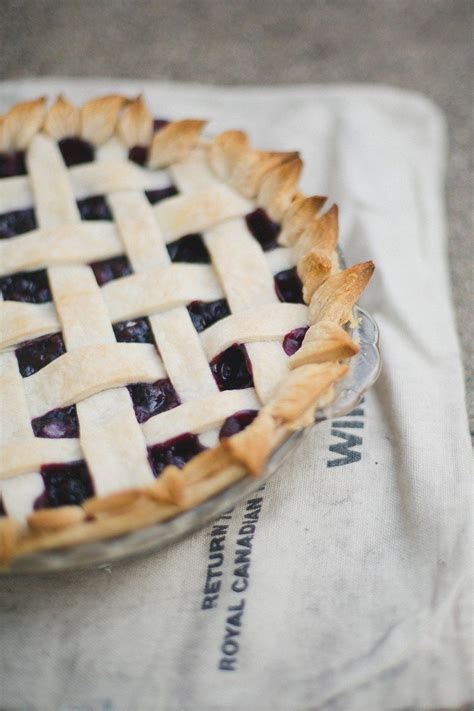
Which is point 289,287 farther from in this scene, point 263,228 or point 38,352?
point 38,352

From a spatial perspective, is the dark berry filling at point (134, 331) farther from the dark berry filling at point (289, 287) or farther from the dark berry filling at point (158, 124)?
the dark berry filling at point (158, 124)

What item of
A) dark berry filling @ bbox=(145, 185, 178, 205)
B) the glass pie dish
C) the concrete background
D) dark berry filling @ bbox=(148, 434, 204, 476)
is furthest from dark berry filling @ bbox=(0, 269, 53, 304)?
the concrete background

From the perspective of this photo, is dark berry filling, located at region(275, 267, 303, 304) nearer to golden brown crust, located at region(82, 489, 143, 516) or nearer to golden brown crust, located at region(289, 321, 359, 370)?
golden brown crust, located at region(289, 321, 359, 370)

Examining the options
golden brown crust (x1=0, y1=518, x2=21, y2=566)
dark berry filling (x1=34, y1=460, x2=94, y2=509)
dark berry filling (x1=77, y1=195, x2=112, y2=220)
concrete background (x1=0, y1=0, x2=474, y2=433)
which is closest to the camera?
golden brown crust (x1=0, y1=518, x2=21, y2=566)

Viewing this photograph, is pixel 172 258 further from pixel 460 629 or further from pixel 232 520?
pixel 460 629

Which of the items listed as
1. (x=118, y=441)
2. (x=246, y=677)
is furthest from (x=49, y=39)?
(x=246, y=677)

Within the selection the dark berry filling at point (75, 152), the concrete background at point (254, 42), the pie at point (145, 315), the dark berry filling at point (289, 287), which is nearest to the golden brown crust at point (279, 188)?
the pie at point (145, 315)
